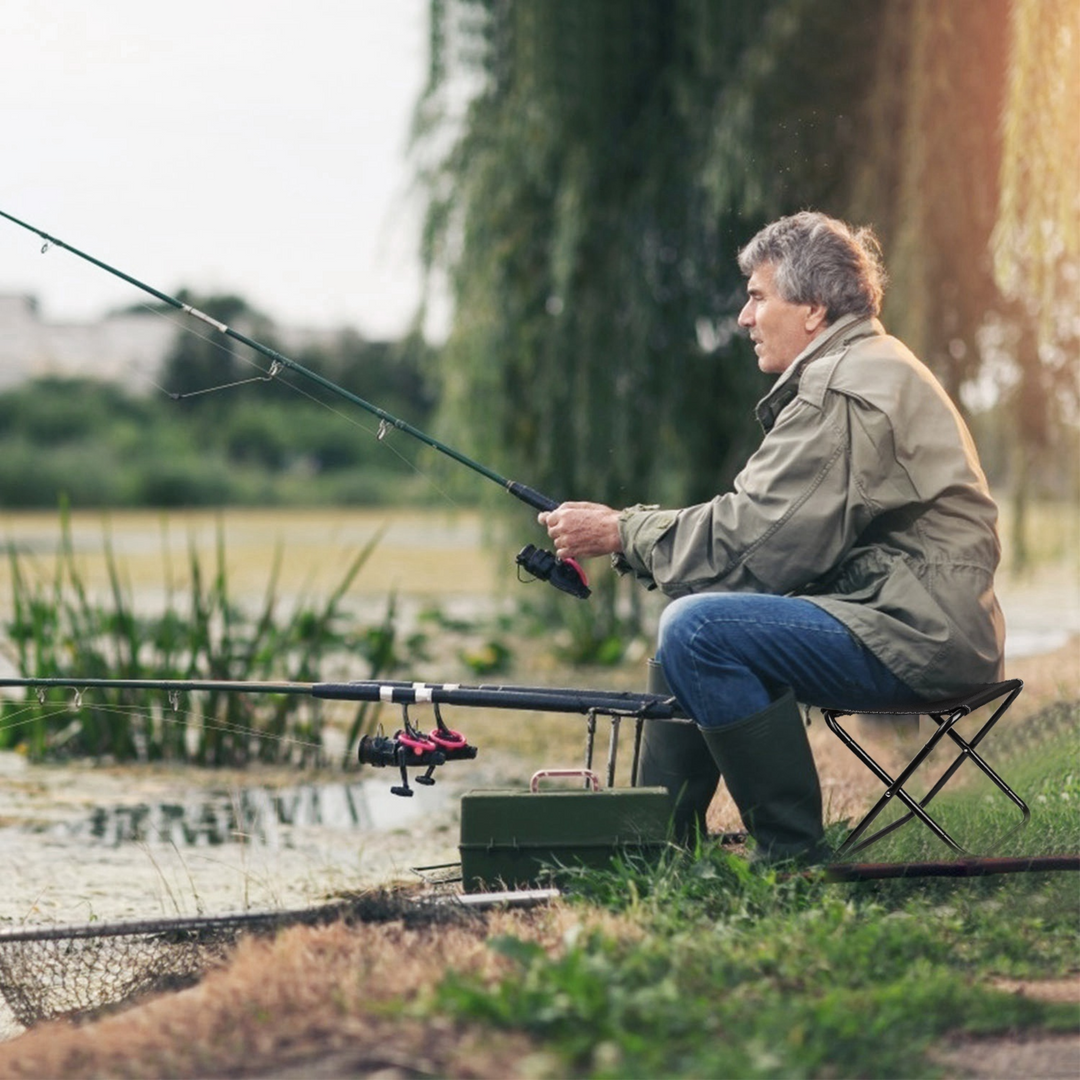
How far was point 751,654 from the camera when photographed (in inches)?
126

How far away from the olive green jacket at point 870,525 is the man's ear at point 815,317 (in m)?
0.12

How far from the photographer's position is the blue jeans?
319 centimetres

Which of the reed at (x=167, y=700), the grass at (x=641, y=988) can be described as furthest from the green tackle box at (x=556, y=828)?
the reed at (x=167, y=700)

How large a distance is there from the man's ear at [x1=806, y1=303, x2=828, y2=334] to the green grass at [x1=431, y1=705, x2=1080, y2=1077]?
3.44ft

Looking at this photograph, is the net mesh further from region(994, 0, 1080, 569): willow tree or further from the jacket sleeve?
region(994, 0, 1080, 569): willow tree

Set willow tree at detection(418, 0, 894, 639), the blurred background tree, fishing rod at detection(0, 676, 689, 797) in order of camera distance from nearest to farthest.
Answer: fishing rod at detection(0, 676, 689, 797)
the blurred background tree
willow tree at detection(418, 0, 894, 639)

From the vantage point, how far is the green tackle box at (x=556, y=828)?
327cm

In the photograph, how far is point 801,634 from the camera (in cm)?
319

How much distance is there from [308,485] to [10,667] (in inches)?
1189

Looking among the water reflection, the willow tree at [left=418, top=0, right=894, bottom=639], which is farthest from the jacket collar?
the willow tree at [left=418, top=0, right=894, bottom=639]

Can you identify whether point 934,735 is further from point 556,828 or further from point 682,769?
point 556,828

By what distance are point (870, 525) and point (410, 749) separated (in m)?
1.02

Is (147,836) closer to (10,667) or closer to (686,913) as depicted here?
(686,913)

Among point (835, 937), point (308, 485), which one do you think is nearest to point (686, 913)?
point (835, 937)
